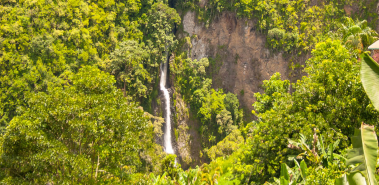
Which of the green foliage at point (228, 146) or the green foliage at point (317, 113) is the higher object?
the green foliage at point (317, 113)

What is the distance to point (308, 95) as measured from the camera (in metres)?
9.80

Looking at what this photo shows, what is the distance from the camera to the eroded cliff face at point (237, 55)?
3183 centimetres

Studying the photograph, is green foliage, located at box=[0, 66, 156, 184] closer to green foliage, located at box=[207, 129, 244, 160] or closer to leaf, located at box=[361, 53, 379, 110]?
leaf, located at box=[361, 53, 379, 110]

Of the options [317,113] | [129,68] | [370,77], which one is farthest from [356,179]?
[129,68]

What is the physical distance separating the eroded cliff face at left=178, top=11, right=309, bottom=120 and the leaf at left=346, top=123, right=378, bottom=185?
29610 millimetres

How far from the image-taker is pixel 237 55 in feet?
110

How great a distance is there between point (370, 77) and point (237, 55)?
104ft

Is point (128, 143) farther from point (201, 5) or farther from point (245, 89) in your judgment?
point (201, 5)

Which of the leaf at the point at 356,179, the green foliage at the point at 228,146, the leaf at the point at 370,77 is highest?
the leaf at the point at 370,77

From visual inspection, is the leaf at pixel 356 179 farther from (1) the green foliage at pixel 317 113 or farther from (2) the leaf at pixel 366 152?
(1) the green foliage at pixel 317 113

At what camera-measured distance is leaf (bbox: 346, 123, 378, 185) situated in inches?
94.4

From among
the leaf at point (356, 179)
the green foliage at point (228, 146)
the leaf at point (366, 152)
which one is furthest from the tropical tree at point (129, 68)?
the leaf at point (356, 179)

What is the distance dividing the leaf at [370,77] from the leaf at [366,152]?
513mm

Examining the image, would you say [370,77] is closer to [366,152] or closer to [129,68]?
[366,152]
